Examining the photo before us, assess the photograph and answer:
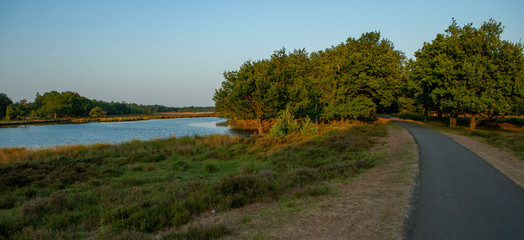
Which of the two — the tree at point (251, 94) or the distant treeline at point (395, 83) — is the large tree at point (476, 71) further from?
the tree at point (251, 94)

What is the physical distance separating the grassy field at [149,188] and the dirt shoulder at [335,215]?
1.91 feet

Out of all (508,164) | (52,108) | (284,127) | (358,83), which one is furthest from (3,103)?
(508,164)

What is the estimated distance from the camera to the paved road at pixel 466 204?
503 cm

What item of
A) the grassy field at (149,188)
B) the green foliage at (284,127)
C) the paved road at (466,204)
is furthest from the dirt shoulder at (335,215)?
the green foliage at (284,127)

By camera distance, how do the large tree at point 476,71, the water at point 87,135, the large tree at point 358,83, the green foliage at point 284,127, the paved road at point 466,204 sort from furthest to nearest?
the water at point 87,135
the large tree at point 358,83
the large tree at point 476,71
the green foliage at point 284,127
the paved road at point 466,204

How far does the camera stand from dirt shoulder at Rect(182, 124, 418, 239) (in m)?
5.18

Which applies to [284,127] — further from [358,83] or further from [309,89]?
[358,83]

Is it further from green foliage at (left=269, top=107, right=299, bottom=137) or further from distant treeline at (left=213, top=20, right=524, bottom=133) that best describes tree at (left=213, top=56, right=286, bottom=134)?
green foliage at (left=269, top=107, right=299, bottom=137)

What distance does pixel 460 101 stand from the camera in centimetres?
2816

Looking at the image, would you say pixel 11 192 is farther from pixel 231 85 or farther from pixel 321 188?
pixel 231 85

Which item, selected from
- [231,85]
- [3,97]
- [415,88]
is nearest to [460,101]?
[415,88]

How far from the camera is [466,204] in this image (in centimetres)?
654

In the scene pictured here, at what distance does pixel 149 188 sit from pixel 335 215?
24.7 ft

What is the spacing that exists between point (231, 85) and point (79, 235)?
28086 millimetres
